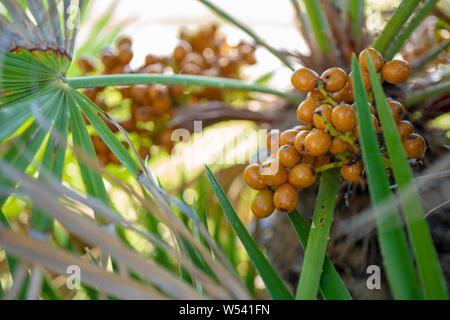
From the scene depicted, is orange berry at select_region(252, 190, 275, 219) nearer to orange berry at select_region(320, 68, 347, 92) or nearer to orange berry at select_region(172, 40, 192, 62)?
orange berry at select_region(320, 68, 347, 92)

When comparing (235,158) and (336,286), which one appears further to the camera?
(235,158)

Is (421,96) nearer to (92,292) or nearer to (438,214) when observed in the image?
(438,214)

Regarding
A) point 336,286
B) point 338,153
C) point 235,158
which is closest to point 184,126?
point 235,158

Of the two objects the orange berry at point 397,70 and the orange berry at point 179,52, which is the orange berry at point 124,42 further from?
the orange berry at point 397,70

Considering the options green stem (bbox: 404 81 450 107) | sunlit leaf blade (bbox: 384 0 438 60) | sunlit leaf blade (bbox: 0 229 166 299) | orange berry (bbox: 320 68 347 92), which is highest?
sunlit leaf blade (bbox: 384 0 438 60)

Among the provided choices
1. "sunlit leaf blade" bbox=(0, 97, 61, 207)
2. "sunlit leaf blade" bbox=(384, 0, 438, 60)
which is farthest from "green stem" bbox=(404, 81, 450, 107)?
"sunlit leaf blade" bbox=(0, 97, 61, 207)

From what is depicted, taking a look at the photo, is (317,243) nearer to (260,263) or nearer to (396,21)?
(260,263)
